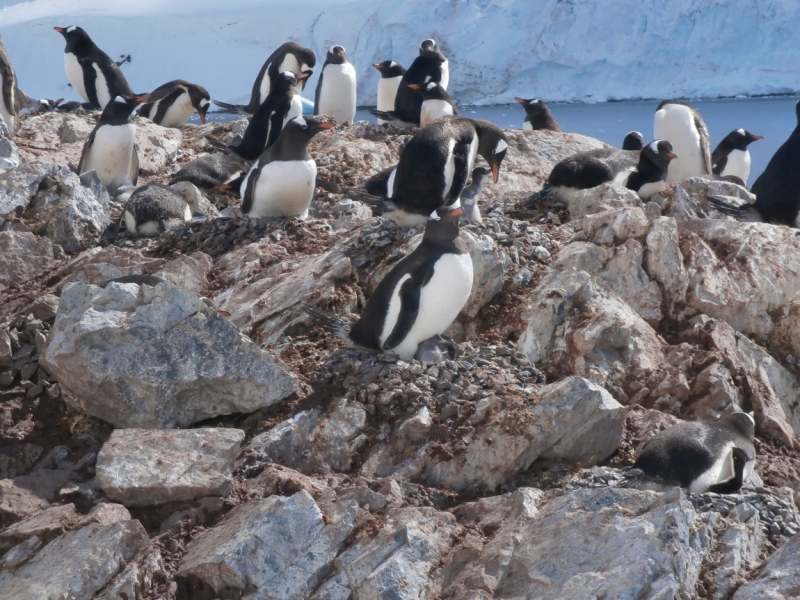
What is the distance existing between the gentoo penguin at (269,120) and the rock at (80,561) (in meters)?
5.31

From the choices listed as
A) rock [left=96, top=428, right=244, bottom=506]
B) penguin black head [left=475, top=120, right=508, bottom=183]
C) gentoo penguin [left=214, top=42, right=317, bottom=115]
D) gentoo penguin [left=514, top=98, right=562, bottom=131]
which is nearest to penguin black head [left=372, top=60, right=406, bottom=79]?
gentoo penguin [left=214, top=42, right=317, bottom=115]

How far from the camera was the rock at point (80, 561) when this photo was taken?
110 inches

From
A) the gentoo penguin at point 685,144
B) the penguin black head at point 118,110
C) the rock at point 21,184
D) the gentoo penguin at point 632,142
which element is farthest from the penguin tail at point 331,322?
the gentoo penguin at point 632,142

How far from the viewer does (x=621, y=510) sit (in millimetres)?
2803

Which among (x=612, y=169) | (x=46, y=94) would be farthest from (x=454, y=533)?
(x=46, y=94)

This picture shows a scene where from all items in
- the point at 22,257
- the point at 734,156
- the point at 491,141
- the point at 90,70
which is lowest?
the point at 22,257

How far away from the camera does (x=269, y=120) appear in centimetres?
788

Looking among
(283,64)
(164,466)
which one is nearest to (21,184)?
(164,466)

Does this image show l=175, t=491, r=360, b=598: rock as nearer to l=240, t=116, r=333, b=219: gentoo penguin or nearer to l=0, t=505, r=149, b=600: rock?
l=0, t=505, r=149, b=600: rock

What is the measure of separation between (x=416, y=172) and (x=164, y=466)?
2.72 m

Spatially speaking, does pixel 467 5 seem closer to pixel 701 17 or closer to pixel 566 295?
pixel 701 17

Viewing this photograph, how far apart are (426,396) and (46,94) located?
15.4 m

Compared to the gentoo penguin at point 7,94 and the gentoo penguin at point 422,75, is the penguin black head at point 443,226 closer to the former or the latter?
the gentoo penguin at point 422,75

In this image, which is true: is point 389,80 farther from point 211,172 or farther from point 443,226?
point 443,226
